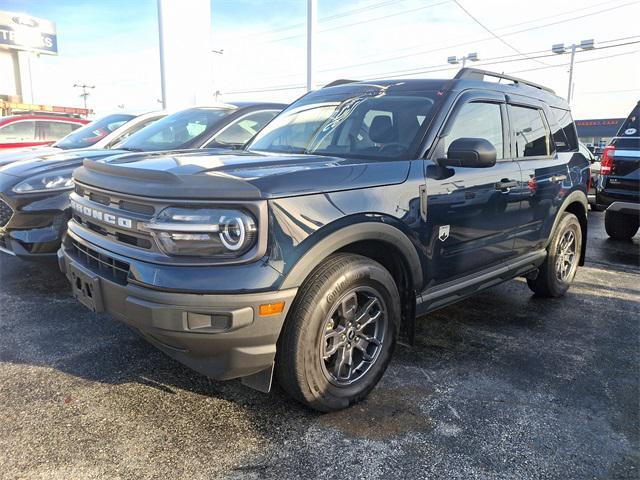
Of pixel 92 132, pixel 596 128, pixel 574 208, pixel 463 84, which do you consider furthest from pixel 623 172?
pixel 596 128

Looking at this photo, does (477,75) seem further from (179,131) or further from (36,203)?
(36,203)

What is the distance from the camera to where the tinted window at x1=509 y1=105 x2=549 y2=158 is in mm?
3912

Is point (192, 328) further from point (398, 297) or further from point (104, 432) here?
point (398, 297)

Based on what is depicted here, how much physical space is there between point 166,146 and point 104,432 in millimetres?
3584

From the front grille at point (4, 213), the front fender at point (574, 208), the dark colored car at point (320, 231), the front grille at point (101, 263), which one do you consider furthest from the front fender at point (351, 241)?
the front grille at point (4, 213)

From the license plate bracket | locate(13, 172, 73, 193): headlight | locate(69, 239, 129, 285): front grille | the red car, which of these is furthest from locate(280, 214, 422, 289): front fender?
the red car

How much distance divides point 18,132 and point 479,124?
1058 cm

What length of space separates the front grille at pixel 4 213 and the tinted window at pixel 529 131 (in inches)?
167

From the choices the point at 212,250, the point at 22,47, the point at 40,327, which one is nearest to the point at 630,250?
the point at 212,250

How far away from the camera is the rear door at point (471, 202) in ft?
9.96

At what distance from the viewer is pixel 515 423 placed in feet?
8.69

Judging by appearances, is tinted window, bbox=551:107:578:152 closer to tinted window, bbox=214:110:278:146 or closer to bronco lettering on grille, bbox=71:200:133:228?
tinted window, bbox=214:110:278:146

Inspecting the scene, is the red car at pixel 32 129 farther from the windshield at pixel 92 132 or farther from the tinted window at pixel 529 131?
the tinted window at pixel 529 131

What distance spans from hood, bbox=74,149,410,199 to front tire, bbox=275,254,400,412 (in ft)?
1.41
